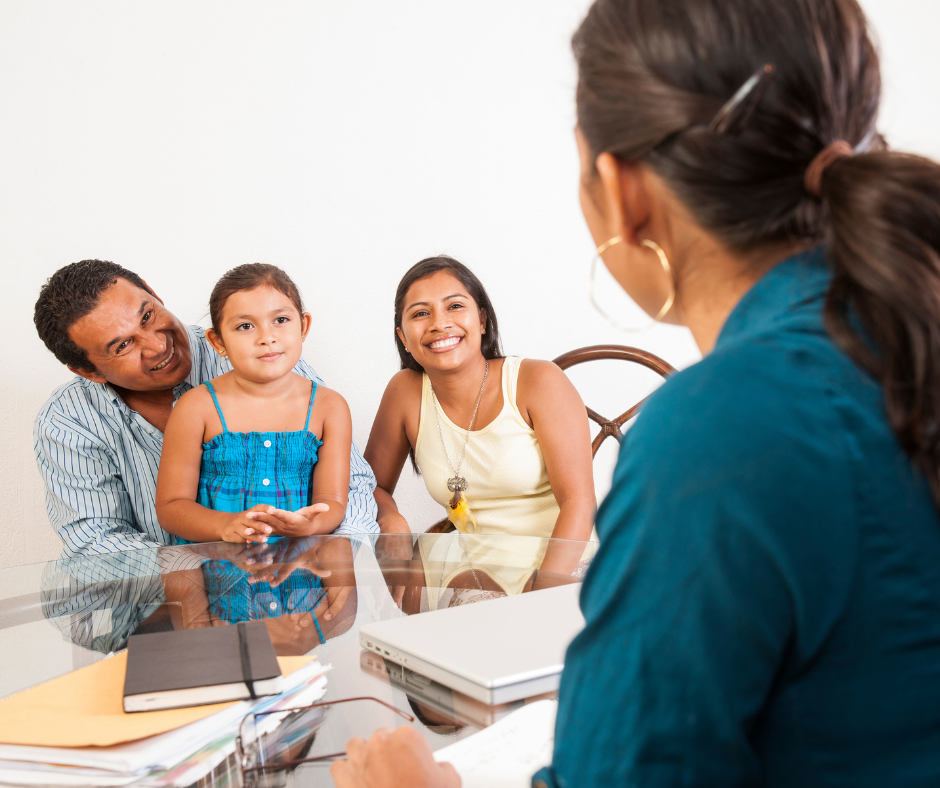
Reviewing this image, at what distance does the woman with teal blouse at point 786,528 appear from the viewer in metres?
0.39

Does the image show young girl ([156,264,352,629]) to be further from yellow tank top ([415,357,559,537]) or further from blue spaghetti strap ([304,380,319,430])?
yellow tank top ([415,357,559,537])

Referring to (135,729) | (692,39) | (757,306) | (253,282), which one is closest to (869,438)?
(757,306)

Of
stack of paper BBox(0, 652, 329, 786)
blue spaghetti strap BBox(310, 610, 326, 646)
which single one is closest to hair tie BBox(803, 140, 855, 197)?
stack of paper BBox(0, 652, 329, 786)

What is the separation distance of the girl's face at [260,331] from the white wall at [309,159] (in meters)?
0.59

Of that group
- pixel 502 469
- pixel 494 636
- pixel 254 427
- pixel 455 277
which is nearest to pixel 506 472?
pixel 502 469

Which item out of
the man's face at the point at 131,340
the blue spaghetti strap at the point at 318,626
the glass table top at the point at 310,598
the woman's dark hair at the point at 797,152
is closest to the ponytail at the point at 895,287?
the woman's dark hair at the point at 797,152

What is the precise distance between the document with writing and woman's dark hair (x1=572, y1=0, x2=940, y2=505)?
1.33 ft

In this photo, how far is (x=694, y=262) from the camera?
1.86 ft

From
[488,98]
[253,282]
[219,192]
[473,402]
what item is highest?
[488,98]

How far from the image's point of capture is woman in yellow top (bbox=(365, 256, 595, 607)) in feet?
6.03

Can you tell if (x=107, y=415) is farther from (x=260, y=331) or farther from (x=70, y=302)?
(x=260, y=331)

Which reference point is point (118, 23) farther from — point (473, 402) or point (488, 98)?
point (473, 402)

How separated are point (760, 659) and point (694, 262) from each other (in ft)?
0.94

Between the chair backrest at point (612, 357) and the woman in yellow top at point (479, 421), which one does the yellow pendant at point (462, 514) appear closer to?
the woman in yellow top at point (479, 421)
